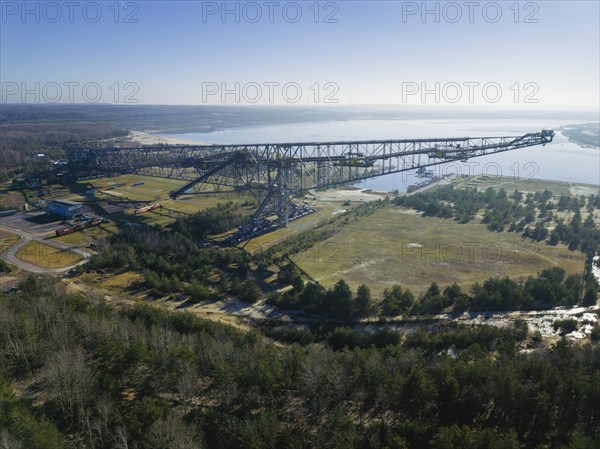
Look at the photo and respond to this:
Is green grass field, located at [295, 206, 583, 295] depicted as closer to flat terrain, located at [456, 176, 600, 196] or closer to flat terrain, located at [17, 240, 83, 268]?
flat terrain, located at [17, 240, 83, 268]

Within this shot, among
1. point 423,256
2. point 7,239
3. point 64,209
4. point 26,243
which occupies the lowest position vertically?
point 423,256

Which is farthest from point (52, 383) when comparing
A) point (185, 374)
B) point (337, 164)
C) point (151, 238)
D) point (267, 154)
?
point (337, 164)

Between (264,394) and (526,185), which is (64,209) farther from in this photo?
(526,185)

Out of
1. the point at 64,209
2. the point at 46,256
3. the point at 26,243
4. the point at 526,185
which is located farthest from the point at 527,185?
the point at 26,243

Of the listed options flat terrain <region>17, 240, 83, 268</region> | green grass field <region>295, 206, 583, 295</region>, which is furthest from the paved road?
green grass field <region>295, 206, 583, 295</region>

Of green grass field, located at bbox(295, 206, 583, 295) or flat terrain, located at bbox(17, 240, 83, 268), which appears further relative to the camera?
flat terrain, located at bbox(17, 240, 83, 268)

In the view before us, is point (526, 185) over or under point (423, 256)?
over

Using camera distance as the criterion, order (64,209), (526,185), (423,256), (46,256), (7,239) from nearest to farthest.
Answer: (46,256) < (423,256) < (7,239) < (64,209) < (526,185)
